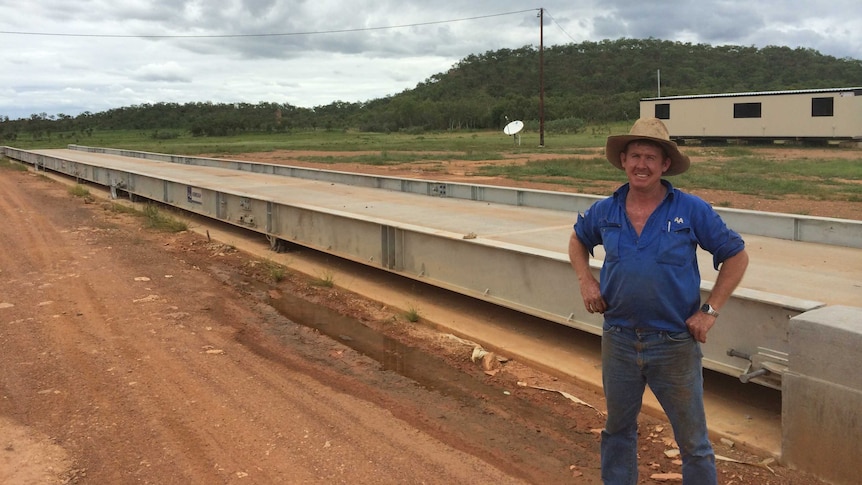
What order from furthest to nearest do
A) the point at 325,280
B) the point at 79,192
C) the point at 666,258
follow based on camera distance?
1. the point at 79,192
2. the point at 325,280
3. the point at 666,258

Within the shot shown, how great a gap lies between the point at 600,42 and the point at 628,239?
349 feet

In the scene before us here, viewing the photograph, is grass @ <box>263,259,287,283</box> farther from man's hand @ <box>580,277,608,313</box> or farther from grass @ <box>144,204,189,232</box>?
man's hand @ <box>580,277,608,313</box>

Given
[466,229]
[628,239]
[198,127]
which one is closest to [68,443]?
[628,239]

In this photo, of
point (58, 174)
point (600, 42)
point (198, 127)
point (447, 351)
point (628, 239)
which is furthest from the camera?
point (600, 42)

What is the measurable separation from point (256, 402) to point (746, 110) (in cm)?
3448

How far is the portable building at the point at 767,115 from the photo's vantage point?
100 ft

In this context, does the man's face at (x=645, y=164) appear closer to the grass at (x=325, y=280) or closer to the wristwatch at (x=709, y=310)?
the wristwatch at (x=709, y=310)

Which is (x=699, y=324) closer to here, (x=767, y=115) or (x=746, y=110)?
(x=767, y=115)

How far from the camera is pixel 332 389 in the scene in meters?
4.98

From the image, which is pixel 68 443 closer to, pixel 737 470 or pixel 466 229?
pixel 737 470

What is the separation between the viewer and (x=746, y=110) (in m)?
33.9

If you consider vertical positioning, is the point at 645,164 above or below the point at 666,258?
above

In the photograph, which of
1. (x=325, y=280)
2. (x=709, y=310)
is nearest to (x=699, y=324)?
(x=709, y=310)

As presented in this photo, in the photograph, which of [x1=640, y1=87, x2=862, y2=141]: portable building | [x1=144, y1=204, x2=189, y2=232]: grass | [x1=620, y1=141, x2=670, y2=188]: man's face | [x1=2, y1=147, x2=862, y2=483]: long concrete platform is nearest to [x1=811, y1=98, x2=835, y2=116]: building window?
[x1=640, y1=87, x2=862, y2=141]: portable building
